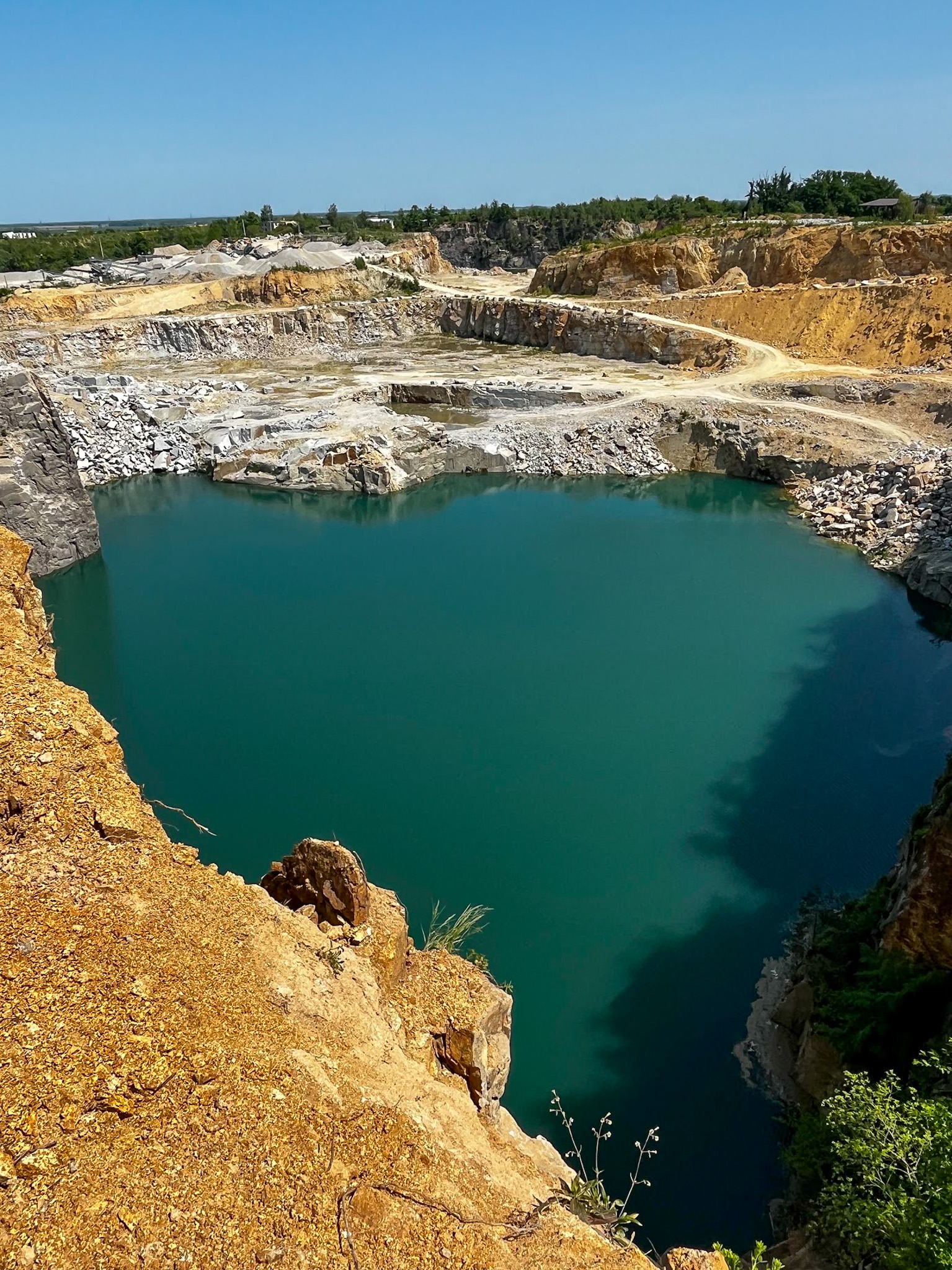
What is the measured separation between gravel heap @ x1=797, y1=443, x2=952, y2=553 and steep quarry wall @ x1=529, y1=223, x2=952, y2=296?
20.1m

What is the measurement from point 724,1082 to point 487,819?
6.67m

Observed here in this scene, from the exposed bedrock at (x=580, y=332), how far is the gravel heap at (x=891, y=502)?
15259mm

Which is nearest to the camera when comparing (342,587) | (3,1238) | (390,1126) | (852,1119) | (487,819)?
(3,1238)

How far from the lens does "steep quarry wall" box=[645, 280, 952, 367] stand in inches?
1725

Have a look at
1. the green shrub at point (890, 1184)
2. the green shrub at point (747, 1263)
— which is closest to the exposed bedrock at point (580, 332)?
the green shrub at point (890, 1184)

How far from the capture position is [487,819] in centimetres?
1714

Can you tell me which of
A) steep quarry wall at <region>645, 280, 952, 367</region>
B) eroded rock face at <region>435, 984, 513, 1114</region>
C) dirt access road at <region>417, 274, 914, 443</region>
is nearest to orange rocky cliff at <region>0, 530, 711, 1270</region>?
eroded rock face at <region>435, 984, 513, 1114</region>

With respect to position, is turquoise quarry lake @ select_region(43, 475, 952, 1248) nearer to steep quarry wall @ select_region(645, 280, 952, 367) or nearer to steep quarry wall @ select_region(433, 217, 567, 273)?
steep quarry wall @ select_region(645, 280, 952, 367)

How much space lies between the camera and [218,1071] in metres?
5.77

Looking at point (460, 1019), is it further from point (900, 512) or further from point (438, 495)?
point (438, 495)

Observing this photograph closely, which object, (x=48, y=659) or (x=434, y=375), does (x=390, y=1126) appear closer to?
(x=48, y=659)

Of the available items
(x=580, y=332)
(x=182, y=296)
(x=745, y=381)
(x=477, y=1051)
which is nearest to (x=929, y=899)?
(x=477, y=1051)

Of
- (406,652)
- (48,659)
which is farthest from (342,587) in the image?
(48,659)

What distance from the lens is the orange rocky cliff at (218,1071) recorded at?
16.5 ft
